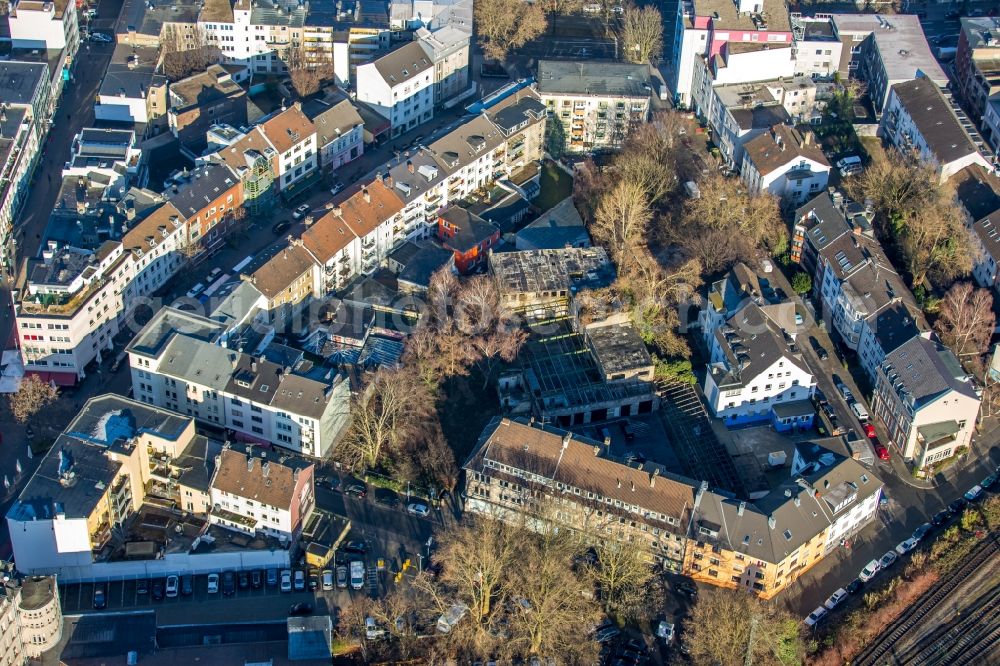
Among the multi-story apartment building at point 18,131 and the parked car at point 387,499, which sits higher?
the multi-story apartment building at point 18,131

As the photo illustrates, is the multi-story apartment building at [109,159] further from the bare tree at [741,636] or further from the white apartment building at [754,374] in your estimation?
the bare tree at [741,636]

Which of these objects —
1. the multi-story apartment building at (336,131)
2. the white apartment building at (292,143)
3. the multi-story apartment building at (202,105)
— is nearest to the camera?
the white apartment building at (292,143)

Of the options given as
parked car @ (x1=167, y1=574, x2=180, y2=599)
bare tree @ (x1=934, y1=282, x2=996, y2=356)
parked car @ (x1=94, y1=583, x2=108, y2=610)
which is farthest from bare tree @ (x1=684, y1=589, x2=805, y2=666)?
parked car @ (x1=94, y1=583, x2=108, y2=610)

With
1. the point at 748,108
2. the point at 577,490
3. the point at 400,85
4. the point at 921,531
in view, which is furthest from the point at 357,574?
the point at 748,108

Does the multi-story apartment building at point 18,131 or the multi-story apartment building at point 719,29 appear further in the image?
the multi-story apartment building at point 719,29

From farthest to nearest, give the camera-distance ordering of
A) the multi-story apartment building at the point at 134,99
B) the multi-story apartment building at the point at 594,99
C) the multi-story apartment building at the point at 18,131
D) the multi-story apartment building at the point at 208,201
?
the multi-story apartment building at the point at 594,99 < the multi-story apartment building at the point at 134,99 < the multi-story apartment building at the point at 18,131 < the multi-story apartment building at the point at 208,201

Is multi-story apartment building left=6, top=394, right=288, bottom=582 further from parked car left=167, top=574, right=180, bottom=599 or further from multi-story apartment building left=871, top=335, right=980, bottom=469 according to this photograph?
multi-story apartment building left=871, top=335, right=980, bottom=469

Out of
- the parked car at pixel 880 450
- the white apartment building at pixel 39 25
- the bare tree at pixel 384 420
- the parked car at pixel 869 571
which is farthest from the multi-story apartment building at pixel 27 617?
the white apartment building at pixel 39 25
